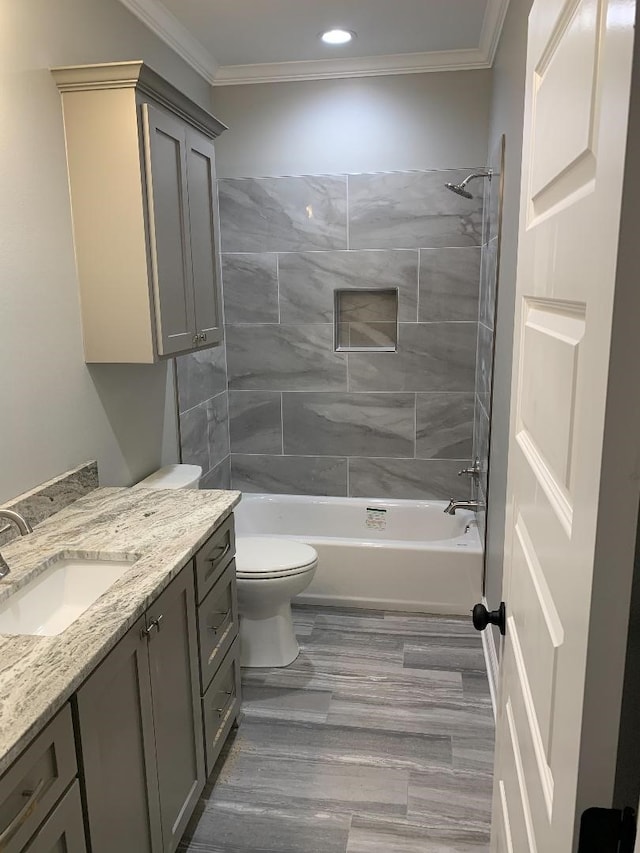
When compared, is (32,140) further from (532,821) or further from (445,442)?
(445,442)

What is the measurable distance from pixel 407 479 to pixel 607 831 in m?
3.32

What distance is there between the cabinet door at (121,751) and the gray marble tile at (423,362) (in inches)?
99.1

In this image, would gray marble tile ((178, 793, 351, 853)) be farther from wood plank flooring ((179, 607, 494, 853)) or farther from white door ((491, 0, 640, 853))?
white door ((491, 0, 640, 853))

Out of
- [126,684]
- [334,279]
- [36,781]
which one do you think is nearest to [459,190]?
[334,279]

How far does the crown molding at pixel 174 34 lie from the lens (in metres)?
2.65

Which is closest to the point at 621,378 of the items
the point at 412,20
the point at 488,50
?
the point at 412,20

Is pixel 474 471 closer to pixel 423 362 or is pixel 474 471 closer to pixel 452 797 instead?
pixel 423 362

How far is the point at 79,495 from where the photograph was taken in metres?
2.27

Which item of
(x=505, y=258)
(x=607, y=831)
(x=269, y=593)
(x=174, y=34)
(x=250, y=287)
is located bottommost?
(x=269, y=593)

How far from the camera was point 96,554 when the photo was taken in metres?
1.80

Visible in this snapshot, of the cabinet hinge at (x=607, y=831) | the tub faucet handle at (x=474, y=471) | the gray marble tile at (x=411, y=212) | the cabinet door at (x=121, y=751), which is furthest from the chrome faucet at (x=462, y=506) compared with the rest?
the cabinet hinge at (x=607, y=831)

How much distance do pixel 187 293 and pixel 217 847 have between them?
1.87 metres

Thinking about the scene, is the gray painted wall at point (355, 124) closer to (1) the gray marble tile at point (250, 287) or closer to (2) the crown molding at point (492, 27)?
(2) the crown molding at point (492, 27)

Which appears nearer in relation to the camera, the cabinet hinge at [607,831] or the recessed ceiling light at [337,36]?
the cabinet hinge at [607,831]
